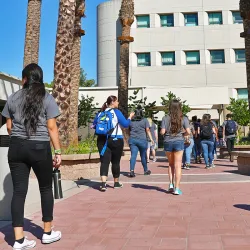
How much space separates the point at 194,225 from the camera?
4.16m

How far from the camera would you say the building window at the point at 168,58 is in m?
34.5

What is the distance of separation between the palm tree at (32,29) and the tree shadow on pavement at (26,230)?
12.5 meters

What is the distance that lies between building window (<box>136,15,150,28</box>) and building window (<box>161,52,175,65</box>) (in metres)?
3.50

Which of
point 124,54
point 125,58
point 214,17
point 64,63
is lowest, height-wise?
point 64,63

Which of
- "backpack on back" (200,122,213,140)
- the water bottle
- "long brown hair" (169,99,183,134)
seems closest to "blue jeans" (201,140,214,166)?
"backpack on back" (200,122,213,140)

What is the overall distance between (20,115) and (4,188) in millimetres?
1585

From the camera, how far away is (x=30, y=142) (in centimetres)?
343

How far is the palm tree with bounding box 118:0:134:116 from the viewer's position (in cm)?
1648

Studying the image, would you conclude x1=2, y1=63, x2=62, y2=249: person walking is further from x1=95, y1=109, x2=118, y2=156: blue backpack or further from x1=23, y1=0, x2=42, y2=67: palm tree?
x1=23, y1=0, x2=42, y2=67: palm tree

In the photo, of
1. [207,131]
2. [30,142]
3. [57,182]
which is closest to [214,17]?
[207,131]

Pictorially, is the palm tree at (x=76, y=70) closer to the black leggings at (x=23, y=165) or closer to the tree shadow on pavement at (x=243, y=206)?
the tree shadow on pavement at (x=243, y=206)

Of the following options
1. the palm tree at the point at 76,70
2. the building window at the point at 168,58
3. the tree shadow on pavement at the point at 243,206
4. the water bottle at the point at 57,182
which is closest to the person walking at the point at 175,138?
the tree shadow on pavement at the point at 243,206

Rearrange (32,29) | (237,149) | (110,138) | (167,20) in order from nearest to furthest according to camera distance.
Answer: (110,138)
(237,149)
(32,29)
(167,20)

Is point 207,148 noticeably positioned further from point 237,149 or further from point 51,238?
point 51,238
